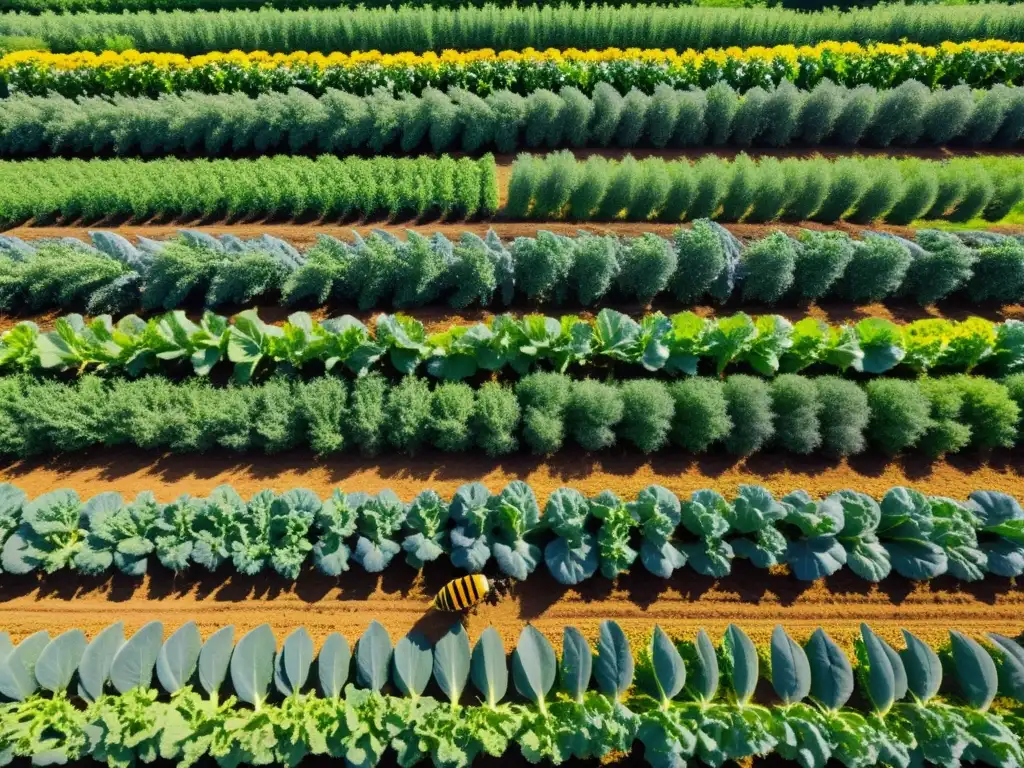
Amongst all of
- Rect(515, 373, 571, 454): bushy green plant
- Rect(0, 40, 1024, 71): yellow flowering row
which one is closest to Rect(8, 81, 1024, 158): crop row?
Rect(0, 40, 1024, 71): yellow flowering row

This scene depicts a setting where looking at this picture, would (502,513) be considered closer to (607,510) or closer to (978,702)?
(607,510)

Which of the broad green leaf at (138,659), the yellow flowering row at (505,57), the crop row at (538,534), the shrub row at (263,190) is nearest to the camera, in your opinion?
the broad green leaf at (138,659)

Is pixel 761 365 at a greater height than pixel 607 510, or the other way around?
pixel 761 365

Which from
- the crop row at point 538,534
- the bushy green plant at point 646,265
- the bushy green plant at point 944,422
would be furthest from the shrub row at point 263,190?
the bushy green plant at point 944,422

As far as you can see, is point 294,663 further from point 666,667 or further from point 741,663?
point 741,663

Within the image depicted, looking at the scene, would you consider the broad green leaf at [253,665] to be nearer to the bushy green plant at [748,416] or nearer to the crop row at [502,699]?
the crop row at [502,699]

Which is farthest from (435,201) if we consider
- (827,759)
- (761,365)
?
(827,759)

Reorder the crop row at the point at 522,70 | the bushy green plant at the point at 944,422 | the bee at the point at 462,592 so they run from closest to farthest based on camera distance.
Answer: the bee at the point at 462,592 → the bushy green plant at the point at 944,422 → the crop row at the point at 522,70
